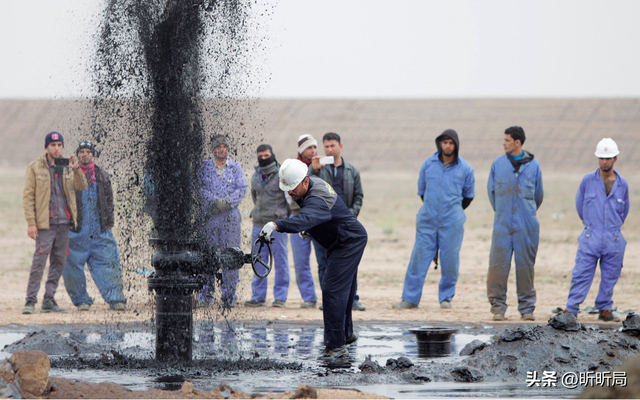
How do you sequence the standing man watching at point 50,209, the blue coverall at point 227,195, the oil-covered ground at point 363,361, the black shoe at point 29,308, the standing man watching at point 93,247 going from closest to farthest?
the oil-covered ground at point 363,361 < the black shoe at point 29,308 < the standing man watching at point 50,209 < the blue coverall at point 227,195 < the standing man watching at point 93,247

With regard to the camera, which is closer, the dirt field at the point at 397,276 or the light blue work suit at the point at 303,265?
the dirt field at the point at 397,276

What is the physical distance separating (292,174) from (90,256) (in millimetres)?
5499

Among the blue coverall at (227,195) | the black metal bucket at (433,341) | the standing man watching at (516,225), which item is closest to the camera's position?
the black metal bucket at (433,341)

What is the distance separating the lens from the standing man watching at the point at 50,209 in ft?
39.4

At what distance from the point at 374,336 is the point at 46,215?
5.06m

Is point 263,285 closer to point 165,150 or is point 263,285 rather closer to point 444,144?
point 444,144

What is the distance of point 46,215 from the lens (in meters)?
12.0

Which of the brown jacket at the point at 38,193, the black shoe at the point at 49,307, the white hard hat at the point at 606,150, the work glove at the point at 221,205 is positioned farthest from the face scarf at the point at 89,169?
the white hard hat at the point at 606,150

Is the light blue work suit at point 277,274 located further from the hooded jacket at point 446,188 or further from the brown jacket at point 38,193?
the brown jacket at point 38,193

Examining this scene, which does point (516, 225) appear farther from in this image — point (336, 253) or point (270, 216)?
point (336, 253)

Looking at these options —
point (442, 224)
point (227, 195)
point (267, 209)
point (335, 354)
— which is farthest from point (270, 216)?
point (335, 354)

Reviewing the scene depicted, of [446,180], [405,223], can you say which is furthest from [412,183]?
[446,180]

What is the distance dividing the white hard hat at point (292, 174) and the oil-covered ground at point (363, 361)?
5.48ft

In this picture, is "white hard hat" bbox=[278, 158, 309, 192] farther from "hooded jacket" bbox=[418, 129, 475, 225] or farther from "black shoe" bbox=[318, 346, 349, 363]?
"hooded jacket" bbox=[418, 129, 475, 225]
